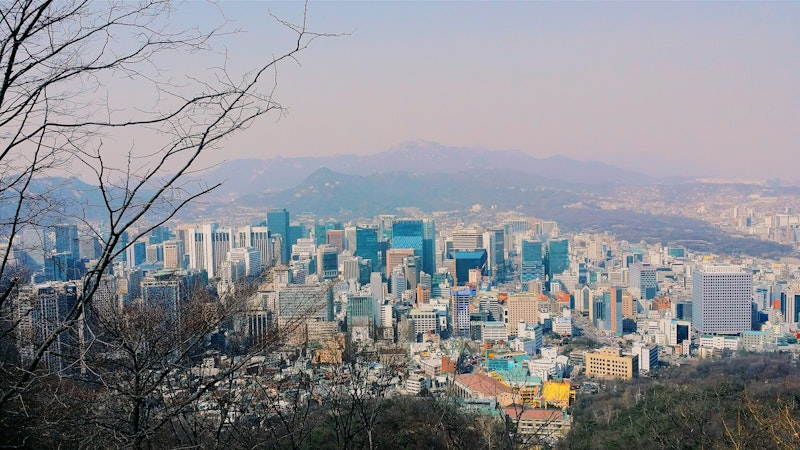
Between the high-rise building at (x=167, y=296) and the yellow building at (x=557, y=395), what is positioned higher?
the high-rise building at (x=167, y=296)

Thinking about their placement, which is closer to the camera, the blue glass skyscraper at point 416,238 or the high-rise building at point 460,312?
the high-rise building at point 460,312

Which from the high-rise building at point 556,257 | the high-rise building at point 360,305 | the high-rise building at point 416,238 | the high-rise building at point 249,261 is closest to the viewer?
the high-rise building at point 249,261

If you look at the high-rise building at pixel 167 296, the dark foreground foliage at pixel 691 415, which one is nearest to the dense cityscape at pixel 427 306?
the high-rise building at pixel 167 296

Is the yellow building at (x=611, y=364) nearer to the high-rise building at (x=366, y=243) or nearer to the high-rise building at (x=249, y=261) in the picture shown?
the high-rise building at (x=249, y=261)

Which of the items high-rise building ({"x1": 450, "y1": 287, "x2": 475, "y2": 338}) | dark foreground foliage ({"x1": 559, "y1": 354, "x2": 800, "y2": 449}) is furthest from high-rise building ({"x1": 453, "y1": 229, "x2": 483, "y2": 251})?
dark foreground foliage ({"x1": 559, "y1": 354, "x2": 800, "y2": 449})

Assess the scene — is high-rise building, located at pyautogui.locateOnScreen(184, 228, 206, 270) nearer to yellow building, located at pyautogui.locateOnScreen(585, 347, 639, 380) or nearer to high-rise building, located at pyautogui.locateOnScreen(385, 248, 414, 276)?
high-rise building, located at pyautogui.locateOnScreen(385, 248, 414, 276)

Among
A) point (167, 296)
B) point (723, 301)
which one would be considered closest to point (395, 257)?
point (723, 301)

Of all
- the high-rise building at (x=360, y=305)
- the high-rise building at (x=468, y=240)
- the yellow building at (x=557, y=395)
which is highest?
the high-rise building at (x=468, y=240)
